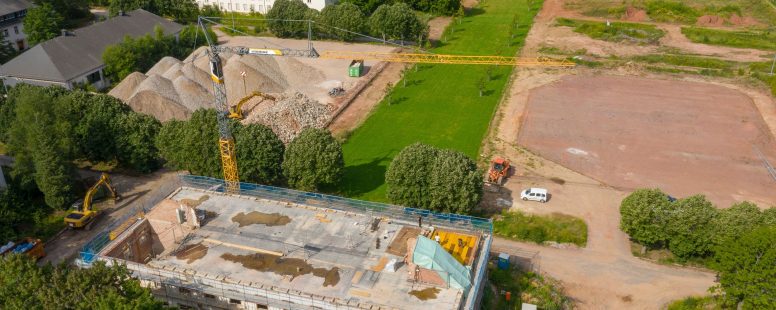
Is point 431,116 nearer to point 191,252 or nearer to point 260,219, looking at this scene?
point 260,219

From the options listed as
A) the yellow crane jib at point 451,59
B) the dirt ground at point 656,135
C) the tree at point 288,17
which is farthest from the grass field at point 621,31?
the tree at point 288,17


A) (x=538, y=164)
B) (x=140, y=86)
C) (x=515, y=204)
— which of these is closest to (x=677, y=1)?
(x=538, y=164)

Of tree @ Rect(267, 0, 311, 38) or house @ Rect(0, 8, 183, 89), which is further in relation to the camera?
tree @ Rect(267, 0, 311, 38)

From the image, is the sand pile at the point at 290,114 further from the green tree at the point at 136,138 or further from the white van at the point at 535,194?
the white van at the point at 535,194

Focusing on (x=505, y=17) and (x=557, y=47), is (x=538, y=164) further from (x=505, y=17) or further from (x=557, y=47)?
(x=505, y=17)

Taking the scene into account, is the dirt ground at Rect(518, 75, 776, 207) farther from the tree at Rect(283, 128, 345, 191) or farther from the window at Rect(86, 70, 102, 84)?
the window at Rect(86, 70, 102, 84)

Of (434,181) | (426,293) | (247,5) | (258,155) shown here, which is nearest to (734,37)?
(434,181)

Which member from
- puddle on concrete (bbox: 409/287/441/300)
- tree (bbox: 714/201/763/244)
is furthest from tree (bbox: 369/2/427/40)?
puddle on concrete (bbox: 409/287/441/300)
